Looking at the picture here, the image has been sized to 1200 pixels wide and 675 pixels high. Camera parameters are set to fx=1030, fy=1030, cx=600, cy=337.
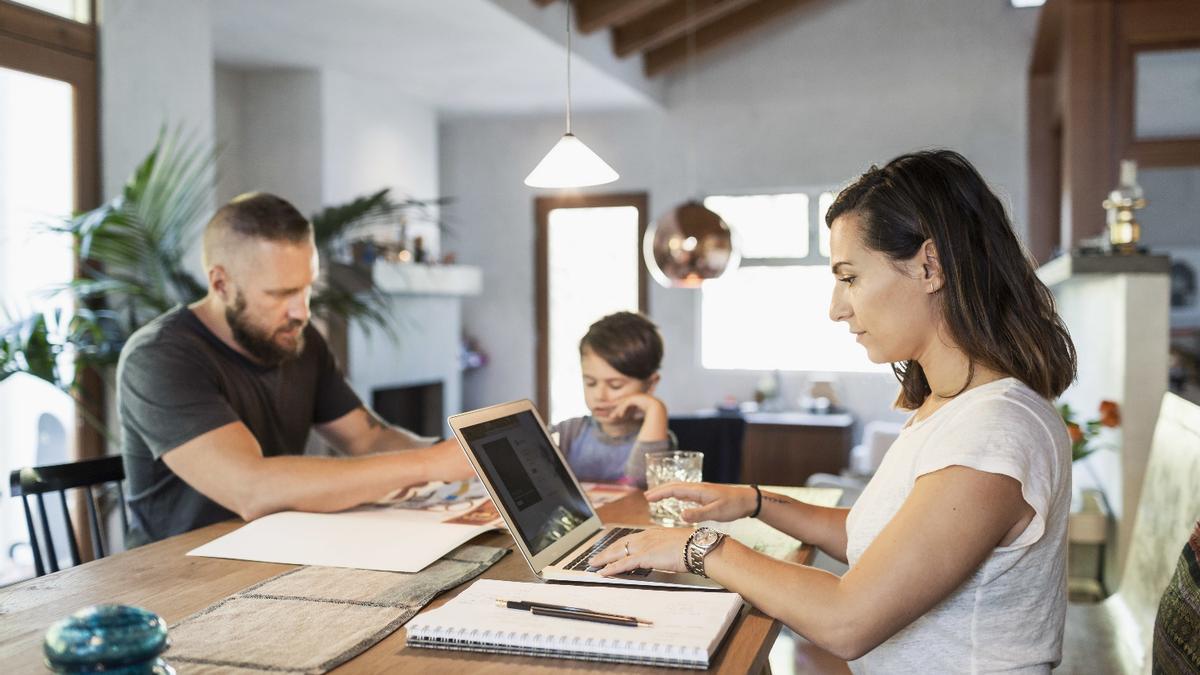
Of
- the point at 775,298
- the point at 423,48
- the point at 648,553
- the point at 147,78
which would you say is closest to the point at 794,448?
the point at 775,298

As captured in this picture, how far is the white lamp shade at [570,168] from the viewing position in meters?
2.03

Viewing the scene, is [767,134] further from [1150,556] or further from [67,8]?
[1150,556]

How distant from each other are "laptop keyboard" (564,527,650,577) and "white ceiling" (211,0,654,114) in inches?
128

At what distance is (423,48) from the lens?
16.9 feet

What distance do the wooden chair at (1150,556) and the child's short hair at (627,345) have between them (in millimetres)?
1078

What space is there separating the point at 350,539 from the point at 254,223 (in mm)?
873

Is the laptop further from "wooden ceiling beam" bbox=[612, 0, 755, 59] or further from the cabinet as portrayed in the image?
"wooden ceiling beam" bbox=[612, 0, 755, 59]

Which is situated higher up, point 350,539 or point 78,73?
point 78,73

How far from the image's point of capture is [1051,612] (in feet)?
4.09

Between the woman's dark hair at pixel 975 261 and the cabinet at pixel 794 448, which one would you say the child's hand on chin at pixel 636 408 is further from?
the cabinet at pixel 794 448

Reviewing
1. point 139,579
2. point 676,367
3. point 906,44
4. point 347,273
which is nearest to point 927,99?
point 906,44

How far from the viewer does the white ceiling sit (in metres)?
4.46

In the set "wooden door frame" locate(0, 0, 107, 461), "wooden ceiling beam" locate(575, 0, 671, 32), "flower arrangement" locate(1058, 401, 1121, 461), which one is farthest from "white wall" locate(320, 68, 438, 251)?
"flower arrangement" locate(1058, 401, 1121, 461)

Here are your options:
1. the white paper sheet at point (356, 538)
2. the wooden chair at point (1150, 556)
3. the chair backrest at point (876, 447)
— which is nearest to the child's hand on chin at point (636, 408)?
the white paper sheet at point (356, 538)
